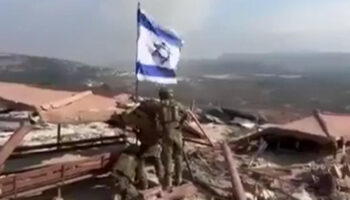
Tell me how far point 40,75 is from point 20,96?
46117 mm

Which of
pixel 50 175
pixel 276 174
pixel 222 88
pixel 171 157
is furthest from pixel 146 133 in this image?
pixel 222 88

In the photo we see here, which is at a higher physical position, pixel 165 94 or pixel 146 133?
pixel 165 94

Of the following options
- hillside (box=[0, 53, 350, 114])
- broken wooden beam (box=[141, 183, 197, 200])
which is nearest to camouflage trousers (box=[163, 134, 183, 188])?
broken wooden beam (box=[141, 183, 197, 200])

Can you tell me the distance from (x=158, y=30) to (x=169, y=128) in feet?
5.78

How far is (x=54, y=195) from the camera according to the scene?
11047 millimetres

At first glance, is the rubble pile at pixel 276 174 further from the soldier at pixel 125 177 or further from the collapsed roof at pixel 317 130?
the soldier at pixel 125 177

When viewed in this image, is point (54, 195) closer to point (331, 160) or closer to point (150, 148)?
point (150, 148)

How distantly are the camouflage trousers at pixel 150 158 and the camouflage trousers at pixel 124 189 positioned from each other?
263mm

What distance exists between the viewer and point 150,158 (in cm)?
1133

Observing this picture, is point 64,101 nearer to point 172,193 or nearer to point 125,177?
point 125,177

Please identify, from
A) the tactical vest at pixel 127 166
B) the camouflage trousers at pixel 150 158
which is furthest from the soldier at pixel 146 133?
the tactical vest at pixel 127 166

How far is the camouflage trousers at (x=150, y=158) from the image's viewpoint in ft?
36.0

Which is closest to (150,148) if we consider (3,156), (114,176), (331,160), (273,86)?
(114,176)

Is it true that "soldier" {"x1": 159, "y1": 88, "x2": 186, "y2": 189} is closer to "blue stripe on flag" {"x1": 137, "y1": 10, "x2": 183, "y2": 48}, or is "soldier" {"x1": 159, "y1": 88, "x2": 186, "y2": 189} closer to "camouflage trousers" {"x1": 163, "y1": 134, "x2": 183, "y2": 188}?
"camouflage trousers" {"x1": 163, "y1": 134, "x2": 183, "y2": 188}
